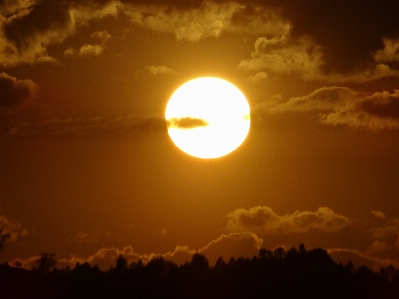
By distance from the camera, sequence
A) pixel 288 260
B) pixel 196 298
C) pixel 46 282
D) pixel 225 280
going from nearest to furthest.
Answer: pixel 46 282 < pixel 196 298 < pixel 225 280 < pixel 288 260

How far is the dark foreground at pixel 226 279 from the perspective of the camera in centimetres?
9468

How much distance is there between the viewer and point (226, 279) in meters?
107

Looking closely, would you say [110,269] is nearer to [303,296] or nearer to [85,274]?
[85,274]

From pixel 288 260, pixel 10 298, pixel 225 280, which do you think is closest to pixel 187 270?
pixel 225 280

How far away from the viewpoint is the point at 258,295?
335ft

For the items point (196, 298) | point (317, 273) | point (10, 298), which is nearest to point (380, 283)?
point (317, 273)

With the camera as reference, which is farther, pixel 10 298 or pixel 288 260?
pixel 288 260

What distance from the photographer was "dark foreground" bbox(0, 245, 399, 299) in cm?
9468

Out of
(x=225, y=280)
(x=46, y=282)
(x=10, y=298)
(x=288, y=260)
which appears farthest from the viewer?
(x=288, y=260)

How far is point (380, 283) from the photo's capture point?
115 m

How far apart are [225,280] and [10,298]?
34896mm

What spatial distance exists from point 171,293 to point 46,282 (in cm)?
1779

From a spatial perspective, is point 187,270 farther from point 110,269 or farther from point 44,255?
point 44,255

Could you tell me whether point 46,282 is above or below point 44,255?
below
